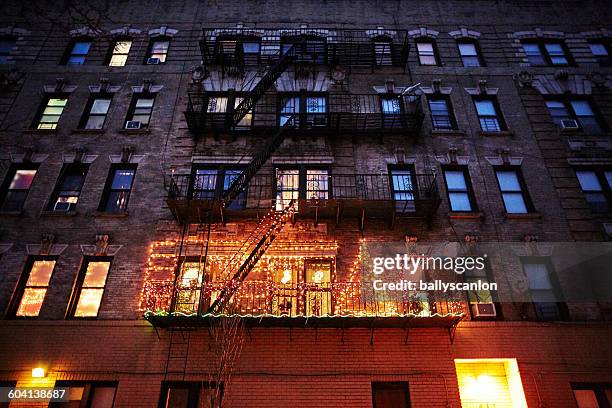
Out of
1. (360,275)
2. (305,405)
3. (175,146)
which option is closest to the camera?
(305,405)

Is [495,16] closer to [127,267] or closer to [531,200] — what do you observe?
[531,200]

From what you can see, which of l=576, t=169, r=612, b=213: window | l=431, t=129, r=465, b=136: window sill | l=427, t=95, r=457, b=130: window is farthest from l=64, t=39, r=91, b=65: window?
l=576, t=169, r=612, b=213: window

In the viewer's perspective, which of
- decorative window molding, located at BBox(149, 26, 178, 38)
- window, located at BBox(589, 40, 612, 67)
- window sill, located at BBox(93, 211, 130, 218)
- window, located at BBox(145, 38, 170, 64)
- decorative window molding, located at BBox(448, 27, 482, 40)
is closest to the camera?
window sill, located at BBox(93, 211, 130, 218)

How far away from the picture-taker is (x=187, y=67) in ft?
56.2

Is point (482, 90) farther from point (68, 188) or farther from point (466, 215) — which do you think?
point (68, 188)

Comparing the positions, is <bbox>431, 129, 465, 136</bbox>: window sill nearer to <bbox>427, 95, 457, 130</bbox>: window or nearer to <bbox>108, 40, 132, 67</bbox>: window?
<bbox>427, 95, 457, 130</bbox>: window

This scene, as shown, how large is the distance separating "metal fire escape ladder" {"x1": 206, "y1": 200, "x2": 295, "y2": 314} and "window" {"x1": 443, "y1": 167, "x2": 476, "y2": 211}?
5747 millimetres

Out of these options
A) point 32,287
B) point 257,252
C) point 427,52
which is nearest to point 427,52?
point 427,52

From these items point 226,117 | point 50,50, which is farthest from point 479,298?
point 50,50

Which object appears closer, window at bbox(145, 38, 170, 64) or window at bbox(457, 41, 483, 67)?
window at bbox(145, 38, 170, 64)

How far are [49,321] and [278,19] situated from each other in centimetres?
1509

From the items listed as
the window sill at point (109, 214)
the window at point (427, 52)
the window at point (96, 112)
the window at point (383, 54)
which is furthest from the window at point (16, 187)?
the window at point (427, 52)

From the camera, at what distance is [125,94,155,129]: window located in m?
15.7

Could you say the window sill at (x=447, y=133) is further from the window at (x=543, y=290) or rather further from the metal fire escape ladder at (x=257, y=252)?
the metal fire escape ladder at (x=257, y=252)
